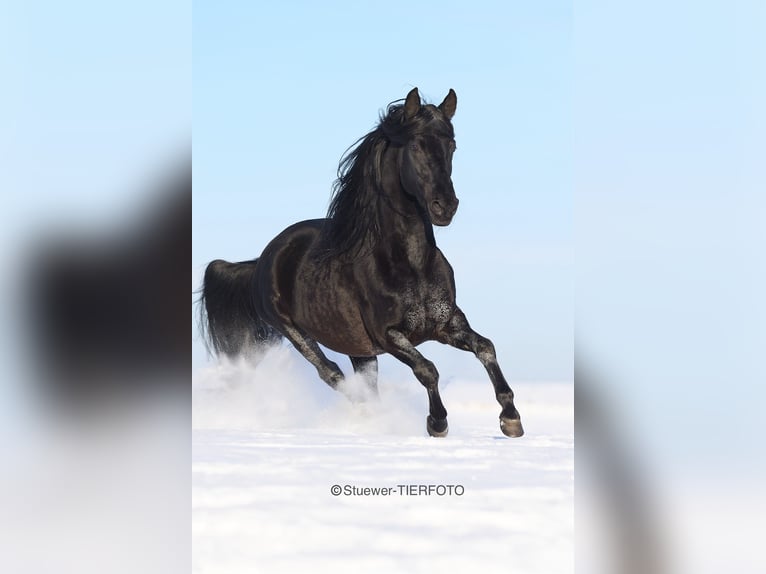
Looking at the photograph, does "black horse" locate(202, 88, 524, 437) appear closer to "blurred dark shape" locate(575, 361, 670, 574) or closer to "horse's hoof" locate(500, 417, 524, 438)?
"horse's hoof" locate(500, 417, 524, 438)

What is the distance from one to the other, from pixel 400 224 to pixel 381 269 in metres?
0.30

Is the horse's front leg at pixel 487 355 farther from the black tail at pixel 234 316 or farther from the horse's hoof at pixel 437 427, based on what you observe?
the black tail at pixel 234 316

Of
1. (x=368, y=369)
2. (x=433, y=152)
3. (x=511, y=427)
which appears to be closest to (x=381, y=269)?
(x=368, y=369)

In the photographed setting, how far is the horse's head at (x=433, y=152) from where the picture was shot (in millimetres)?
5656

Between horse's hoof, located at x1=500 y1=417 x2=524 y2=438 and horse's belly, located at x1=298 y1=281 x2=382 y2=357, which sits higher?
horse's belly, located at x1=298 y1=281 x2=382 y2=357

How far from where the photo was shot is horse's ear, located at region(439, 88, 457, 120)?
5.64 meters

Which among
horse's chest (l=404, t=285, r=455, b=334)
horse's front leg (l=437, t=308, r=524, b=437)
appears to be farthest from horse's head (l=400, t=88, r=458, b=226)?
horse's front leg (l=437, t=308, r=524, b=437)

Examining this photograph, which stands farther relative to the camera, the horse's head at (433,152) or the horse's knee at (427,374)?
the horse's knee at (427,374)

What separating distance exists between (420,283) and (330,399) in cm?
95

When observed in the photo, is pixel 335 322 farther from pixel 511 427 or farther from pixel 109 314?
pixel 109 314

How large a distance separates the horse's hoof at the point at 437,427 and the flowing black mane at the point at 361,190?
1215 mm

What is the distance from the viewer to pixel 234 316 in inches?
289

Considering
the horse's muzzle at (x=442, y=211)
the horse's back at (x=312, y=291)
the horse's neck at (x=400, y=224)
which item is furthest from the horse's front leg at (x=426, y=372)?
the horse's muzzle at (x=442, y=211)

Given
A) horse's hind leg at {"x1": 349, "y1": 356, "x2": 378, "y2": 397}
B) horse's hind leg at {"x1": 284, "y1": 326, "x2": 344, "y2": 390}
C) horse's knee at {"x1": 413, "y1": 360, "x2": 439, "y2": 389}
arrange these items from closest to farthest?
horse's knee at {"x1": 413, "y1": 360, "x2": 439, "y2": 389} < horse's hind leg at {"x1": 349, "y1": 356, "x2": 378, "y2": 397} < horse's hind leg at {"x1": 284, "y1": 326, "x2": 344, "y2": 390}
